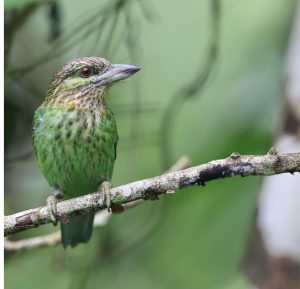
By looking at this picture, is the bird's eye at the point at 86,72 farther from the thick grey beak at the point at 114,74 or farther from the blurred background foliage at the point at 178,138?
the blurred background foliage at the point at 178,138

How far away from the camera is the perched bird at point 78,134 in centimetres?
115

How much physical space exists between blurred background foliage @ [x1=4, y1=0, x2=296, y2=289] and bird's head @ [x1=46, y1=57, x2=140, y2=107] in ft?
1.54

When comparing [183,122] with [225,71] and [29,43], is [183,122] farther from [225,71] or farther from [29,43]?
[29,43]

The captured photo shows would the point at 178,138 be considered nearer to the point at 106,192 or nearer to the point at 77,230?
the point at 77,230

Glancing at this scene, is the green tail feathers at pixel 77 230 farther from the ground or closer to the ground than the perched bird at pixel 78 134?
closer to the ground

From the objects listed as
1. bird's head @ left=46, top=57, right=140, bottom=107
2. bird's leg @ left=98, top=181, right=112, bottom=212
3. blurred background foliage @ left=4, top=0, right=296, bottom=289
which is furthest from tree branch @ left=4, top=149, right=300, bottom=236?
blurred background foliage @ left=4, top=0, right=296, bottom=289

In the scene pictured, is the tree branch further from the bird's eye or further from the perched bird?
the bird's eye

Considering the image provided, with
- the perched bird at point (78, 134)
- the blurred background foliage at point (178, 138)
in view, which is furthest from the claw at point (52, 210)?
the blurred background foliage at point (178, 138)

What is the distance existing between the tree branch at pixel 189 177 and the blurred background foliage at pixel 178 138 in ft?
1.54

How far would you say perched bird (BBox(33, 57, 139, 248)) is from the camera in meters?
1.15

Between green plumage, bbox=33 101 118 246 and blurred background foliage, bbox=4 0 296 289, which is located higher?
blurred background foliage, bbox=4 0 296 289

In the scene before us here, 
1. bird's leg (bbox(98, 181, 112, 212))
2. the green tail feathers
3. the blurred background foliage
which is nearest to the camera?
bird's leg (bbox(98, 181, 112, 212))

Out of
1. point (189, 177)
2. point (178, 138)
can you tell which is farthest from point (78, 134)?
point (178, 138)

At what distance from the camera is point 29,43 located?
1981 mm
